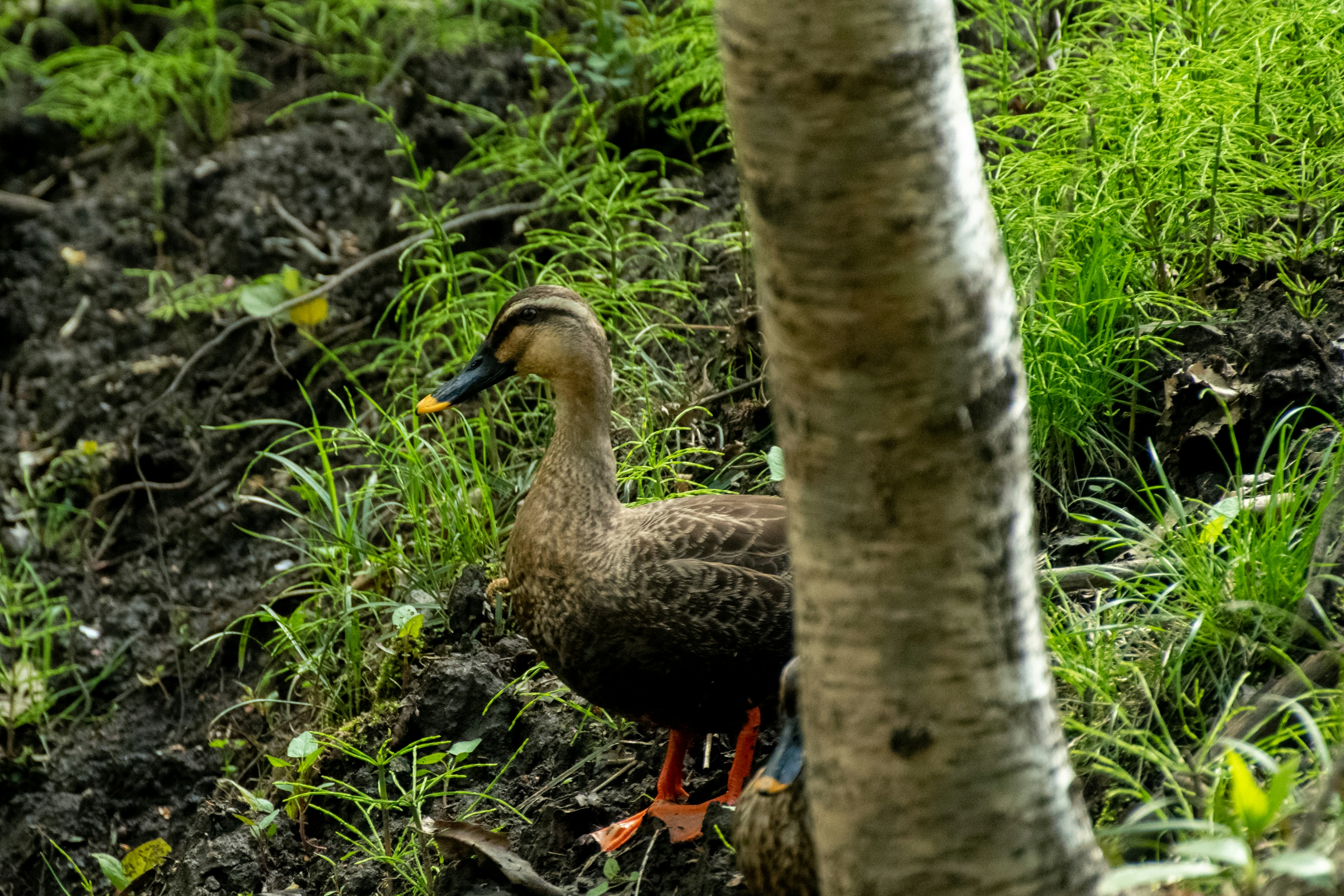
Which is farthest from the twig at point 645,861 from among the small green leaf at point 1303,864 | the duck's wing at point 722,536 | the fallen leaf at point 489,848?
the small green leaf at point 1303,864

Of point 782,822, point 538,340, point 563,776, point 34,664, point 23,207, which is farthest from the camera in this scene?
point 23,207

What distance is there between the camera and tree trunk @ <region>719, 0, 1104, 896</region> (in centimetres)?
149

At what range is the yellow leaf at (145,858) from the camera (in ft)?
11.2

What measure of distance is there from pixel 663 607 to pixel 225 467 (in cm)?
291

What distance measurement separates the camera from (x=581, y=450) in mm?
3170

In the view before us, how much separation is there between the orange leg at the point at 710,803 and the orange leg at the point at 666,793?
0.04 m

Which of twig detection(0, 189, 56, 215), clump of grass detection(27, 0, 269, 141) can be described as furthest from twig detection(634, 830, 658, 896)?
twig detection(0, 189, 56, 215)

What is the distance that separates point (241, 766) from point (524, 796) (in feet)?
4.33

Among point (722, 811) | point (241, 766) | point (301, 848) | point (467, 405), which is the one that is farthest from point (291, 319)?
point (722, 811)

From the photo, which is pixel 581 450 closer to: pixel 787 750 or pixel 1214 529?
pixel 787 750

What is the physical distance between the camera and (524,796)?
10.3ft

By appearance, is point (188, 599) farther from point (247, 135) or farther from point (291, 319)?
point (247, 135)

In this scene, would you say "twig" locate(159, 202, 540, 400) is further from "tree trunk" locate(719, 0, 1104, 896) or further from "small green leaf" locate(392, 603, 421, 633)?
"tree trunk" locate(719, 0, 1104, 896)

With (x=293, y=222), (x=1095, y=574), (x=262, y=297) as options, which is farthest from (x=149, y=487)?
(x=1095, y=574)
